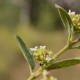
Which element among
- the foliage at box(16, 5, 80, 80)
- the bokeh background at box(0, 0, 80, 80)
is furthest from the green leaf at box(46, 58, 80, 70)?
the bokeh background at box(0, 0, 80, 80)

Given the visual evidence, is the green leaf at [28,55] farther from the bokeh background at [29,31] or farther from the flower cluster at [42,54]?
the bokeh background at [29,31]

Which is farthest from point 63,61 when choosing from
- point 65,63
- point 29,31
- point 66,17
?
point 29,31

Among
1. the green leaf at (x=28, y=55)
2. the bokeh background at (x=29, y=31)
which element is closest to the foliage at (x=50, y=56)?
the green leaf at (x=28, y=55)

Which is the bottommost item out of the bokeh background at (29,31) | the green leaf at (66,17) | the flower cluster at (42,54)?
the bokeh background at (29,31)

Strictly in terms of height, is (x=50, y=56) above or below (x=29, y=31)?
above

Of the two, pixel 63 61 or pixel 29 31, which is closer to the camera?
pixel 63 61

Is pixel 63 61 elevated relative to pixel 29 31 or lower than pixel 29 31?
elevated

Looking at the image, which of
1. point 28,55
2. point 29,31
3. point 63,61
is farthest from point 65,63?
point 29,31

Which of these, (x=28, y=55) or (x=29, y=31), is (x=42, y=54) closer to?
(x=28, y=55)

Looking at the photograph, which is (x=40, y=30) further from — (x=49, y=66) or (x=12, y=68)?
(x=49, y=66)

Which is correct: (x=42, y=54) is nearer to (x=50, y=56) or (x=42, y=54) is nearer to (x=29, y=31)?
(x=50, y=56)
